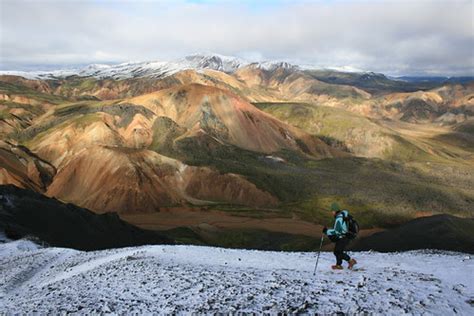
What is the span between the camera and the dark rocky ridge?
1710 inches

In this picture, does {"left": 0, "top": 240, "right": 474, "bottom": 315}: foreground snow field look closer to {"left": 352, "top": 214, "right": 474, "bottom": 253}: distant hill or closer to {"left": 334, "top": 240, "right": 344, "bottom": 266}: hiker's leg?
{"left": 334, "top": 240, "right": 344, "bottom": 266}: hiker's leg

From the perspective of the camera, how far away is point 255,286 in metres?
14.0

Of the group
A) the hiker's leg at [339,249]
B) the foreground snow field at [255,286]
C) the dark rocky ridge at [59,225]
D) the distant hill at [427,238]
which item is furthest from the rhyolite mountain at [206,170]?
the hiker's leg at [339,249]

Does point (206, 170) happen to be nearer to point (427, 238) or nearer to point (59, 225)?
point (59, 225)

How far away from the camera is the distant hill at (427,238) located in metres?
41.4

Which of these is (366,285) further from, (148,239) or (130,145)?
(130,145)

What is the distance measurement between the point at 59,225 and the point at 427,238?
41.7 m

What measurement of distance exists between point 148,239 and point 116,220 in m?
5.35

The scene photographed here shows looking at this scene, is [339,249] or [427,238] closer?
[339,249]

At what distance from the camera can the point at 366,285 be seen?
1321 cm

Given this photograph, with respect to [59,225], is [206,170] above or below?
above

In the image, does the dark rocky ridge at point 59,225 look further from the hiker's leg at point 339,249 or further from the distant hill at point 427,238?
the hiker's leg at point 339,249

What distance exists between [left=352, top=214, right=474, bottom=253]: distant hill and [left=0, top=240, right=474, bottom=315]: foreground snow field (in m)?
25.0

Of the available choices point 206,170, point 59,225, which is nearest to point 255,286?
point 59,225
